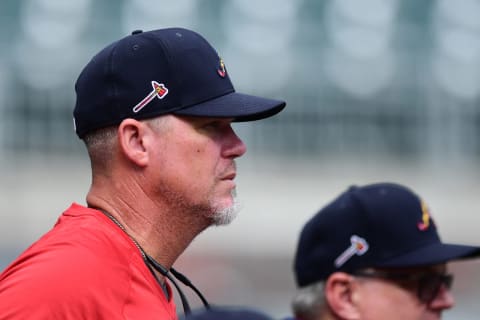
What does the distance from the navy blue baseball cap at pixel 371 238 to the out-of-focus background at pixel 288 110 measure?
8501 millimetres

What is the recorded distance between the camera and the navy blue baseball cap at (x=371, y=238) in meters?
2.35

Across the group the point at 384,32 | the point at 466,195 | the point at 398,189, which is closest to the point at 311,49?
the point at 384,32

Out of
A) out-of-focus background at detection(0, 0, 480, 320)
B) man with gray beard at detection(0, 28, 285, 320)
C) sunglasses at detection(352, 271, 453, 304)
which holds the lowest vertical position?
out-of-focus background at detection(0, 0, 480, 320)

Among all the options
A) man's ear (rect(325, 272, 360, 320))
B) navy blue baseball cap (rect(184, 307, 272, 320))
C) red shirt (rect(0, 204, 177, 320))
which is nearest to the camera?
navy blue baseball cap (rect(184, 307, 272, 320))

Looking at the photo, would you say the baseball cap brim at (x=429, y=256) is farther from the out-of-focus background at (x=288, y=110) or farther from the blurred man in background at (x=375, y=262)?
the out-of-focus background at (x=288, y=110)

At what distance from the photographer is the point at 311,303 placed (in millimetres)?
2381

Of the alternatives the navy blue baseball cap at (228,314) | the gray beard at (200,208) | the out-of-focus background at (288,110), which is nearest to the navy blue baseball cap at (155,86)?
the gray beard at (200,208)

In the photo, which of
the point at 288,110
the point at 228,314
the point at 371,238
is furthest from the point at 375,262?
the point at 288,110

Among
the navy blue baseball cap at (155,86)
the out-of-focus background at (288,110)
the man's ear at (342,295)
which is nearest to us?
the navy blue baseball cap at (155,86)

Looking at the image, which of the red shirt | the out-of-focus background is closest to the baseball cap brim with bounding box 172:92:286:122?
the red shirt

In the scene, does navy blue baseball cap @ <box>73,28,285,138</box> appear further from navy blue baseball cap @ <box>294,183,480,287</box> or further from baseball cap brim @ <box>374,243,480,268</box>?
baseball cap brim @ <box>374,243,480,268</box>

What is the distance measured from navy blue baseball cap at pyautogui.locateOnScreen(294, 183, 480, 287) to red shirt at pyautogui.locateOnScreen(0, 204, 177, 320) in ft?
1.53

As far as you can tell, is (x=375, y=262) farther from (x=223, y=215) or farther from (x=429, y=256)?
(x=223, y=215)

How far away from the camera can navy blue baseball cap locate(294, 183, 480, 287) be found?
2.35 metres
